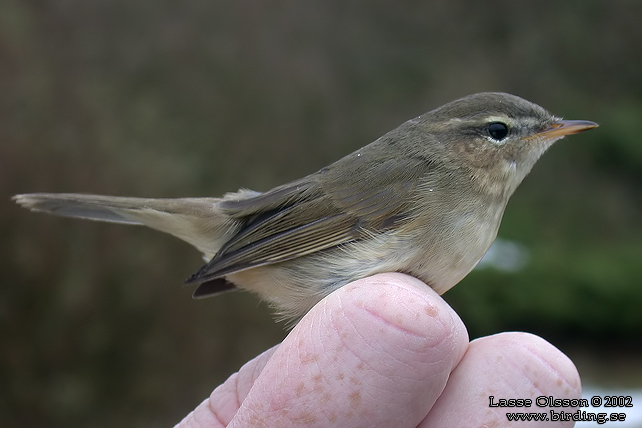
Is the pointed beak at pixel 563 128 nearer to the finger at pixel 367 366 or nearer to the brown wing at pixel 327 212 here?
the brown wing at pixel 327 212

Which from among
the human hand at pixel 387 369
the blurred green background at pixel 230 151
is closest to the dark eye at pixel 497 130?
the human hand at pixel 387 369

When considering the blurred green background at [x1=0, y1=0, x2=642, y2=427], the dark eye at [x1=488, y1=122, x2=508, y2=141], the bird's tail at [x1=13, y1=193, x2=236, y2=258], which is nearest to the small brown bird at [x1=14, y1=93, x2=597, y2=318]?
the dark eye at [x1=488, y1=122, x2=508, y2=141]

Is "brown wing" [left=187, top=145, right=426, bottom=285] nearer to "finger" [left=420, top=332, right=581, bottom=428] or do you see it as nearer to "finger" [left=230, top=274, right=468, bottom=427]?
"finger" [left=230, top=274, right=468, bottom=427]

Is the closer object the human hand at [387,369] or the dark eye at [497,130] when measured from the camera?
the human hand at [387,369]

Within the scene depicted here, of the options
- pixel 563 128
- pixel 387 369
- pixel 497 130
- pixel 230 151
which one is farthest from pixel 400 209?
pixel 230 151

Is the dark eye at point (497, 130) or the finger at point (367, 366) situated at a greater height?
the dark eye at point (497, 130)

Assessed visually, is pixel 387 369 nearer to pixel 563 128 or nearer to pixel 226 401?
pixel 226 401
